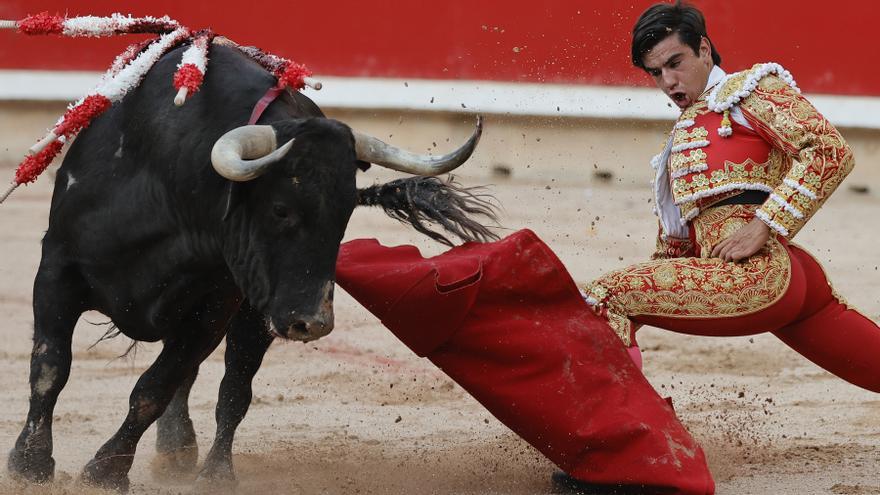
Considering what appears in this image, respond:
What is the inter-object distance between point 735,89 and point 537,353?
0.74m

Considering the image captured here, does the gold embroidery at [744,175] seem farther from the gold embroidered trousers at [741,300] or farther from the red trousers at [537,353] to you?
the red trousers at [537,353]

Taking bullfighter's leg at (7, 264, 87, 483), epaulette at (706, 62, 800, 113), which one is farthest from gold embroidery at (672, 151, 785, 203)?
bullfighter's leg at (7, 264, 87, 483)

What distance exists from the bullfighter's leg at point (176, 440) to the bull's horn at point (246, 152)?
1.08 meters

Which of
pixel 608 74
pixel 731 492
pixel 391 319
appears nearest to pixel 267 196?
pixel 391 319

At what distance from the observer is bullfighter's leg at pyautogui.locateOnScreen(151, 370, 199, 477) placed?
368 cm

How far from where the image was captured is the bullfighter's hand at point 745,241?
2.96 metres

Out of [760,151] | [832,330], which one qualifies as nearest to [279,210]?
[760,151]

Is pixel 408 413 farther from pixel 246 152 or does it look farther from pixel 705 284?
pixel 246 152

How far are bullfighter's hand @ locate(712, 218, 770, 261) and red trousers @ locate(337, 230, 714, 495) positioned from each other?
12.4 inches

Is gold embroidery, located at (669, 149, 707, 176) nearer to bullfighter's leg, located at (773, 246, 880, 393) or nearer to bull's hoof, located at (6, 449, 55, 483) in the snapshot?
bullfighter's leg, located at (773, 246, 880, 393)

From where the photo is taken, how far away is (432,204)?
11.3ft

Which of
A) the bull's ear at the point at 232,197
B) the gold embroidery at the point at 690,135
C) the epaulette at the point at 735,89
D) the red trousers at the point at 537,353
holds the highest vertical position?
the epaulette at the point at 735,89

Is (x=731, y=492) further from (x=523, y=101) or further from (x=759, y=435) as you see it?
(x=523, y=101)

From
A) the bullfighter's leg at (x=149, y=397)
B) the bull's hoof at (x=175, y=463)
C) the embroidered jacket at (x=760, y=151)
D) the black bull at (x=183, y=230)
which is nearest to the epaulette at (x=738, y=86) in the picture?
the embroidered jacket at (x=760, y=151)
